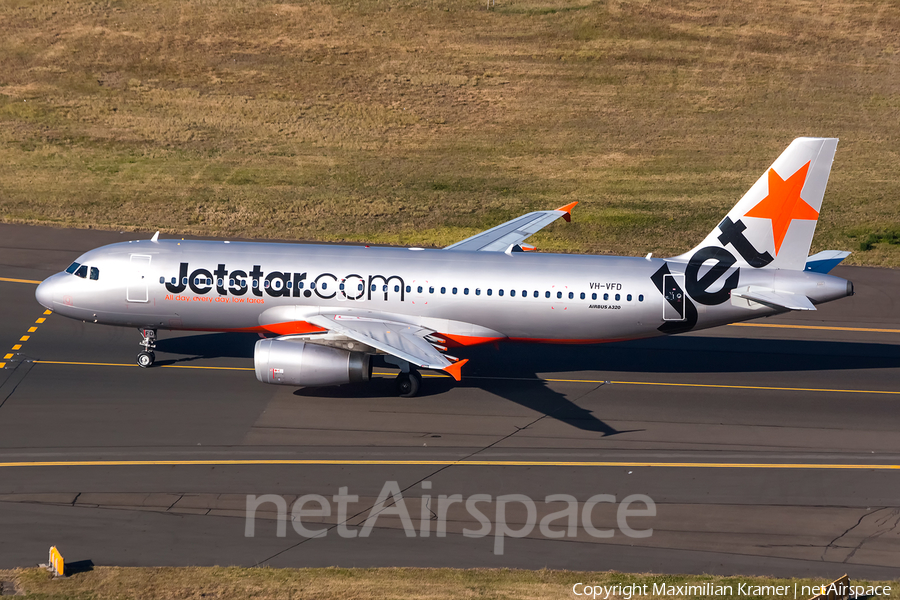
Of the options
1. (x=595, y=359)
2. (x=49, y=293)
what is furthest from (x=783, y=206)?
(x=49, y=293)

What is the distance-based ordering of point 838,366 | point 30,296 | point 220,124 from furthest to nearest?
point 220,124
point 30,296
point 838,366

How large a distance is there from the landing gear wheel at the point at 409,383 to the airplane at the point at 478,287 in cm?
5

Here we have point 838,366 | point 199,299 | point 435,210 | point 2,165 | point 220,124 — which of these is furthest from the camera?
point 220,124

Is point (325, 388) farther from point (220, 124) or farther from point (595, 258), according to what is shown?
point (220, 124)

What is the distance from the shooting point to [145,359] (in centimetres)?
3816

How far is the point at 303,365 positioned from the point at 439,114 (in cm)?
4354

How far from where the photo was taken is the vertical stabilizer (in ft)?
114

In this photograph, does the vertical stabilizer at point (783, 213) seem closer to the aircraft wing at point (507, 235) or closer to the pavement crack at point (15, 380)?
the aircraft wing at point (507, 235)

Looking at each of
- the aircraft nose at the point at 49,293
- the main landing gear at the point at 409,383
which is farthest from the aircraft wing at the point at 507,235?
the aircraft nose at the point at 49,293

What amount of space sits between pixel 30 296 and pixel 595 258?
27.3m

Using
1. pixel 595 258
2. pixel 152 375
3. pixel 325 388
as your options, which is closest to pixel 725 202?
pixel 595 258

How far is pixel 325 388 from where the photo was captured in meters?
37.1
